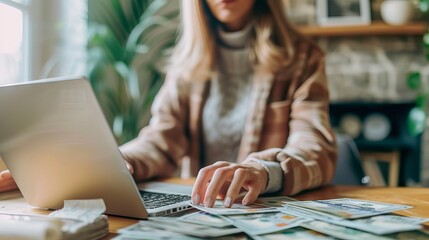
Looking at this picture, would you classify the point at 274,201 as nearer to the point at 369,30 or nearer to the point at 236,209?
the point at 236,209

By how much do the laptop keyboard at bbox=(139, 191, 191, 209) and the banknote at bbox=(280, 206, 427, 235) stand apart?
19 cm

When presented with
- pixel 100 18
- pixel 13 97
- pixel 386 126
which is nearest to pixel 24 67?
pixel 100 18

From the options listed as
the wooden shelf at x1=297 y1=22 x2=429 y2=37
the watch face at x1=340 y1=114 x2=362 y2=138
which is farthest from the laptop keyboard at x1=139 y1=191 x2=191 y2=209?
the watch face at x1=340 y1=114 x2=362 y2=138

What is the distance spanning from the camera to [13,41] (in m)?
2.26

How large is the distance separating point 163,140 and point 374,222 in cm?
82

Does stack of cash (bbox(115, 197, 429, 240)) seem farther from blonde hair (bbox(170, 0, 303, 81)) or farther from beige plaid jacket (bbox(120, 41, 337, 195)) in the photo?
blonde hair (bbox(170, 0, 303, 81))

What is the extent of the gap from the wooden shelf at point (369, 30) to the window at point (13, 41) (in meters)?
2.15

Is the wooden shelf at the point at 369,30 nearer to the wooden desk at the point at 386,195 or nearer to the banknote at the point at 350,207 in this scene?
the wooden desk at the point at 386,195

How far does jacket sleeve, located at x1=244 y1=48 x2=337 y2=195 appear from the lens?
0.94m

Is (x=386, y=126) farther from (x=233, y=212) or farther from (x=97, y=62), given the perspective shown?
(x=233, y=212)

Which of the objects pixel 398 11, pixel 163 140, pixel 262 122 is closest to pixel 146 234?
pixel 163 140

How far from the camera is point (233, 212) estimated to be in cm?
71

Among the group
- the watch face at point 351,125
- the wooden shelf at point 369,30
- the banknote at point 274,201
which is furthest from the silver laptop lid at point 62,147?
the watch face at point 351,125

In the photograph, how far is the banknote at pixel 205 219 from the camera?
64cm
